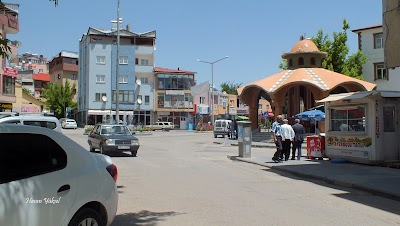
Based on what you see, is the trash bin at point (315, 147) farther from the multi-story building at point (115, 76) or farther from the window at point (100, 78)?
the window at point (100, 78)

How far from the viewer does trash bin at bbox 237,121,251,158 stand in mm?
19875

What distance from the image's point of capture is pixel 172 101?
7775 cm

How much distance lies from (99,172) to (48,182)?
2.56 feet

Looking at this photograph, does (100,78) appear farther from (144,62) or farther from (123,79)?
(144,62)

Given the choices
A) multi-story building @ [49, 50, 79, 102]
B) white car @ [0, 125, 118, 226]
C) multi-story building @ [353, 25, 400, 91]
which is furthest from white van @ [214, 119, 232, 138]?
multi-story building @ [49, 50, 79, 102]

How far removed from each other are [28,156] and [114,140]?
1575 centimetres

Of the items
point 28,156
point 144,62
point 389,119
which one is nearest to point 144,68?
point 144,62

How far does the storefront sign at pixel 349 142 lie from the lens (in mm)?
15914

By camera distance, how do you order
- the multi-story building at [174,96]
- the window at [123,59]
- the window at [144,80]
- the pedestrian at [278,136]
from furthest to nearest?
the multi-story building at [174,96]
the window at [144,80]
the window at [123,59]
the pedestrian at [278,136]

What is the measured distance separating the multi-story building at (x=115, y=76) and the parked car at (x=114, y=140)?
47.6 metres

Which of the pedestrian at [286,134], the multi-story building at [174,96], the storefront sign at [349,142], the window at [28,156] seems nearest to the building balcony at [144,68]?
the multi-story building at [174,96]

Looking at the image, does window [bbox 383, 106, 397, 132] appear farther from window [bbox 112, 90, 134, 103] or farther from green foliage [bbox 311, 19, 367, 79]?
window [bbox 112, 90, 134, 103]

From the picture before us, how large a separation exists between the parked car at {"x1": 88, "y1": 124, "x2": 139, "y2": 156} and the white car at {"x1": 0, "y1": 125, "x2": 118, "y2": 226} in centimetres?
1505

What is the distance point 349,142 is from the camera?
55.3 feet
